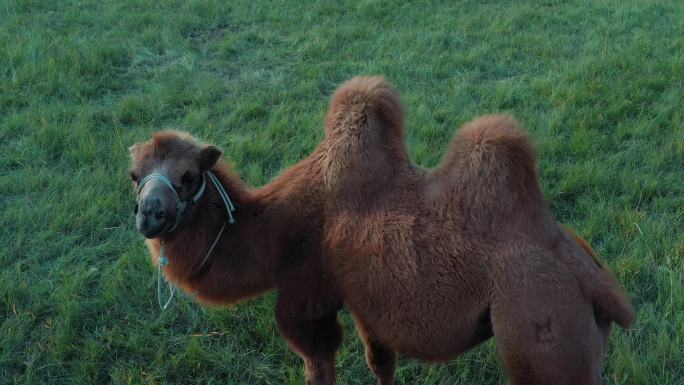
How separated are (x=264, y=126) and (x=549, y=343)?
4549 millimetres

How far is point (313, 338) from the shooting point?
3.50m

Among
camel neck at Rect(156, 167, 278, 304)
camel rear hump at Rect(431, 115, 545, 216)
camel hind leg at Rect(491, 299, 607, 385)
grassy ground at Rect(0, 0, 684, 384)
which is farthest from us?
grassy ground at Rect(0, 0, 684, 384)

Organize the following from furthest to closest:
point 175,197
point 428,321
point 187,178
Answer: point 187,178 → point 175,197 → point 428,321

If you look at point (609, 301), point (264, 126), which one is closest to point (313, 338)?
point (609, 301)

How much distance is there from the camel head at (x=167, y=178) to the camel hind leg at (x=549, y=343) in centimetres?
163

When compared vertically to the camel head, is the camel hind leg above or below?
below

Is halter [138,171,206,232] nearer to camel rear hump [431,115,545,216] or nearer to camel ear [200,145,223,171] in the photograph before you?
camel ear [200,145,223,171]

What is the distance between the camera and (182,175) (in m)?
3.44

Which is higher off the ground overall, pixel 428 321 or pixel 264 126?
pixel 428 321

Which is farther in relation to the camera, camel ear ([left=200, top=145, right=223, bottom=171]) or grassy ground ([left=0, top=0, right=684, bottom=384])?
grassy ground ([left=0, top=0, right=684, bottom=384])

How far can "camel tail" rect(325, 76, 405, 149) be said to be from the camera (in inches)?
133

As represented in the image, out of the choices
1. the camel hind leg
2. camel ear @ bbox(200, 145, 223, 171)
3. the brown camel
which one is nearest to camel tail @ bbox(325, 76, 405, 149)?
the brown camel

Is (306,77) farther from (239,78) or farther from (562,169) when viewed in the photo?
(562,169)

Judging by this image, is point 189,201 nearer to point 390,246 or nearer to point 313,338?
point 313,338
